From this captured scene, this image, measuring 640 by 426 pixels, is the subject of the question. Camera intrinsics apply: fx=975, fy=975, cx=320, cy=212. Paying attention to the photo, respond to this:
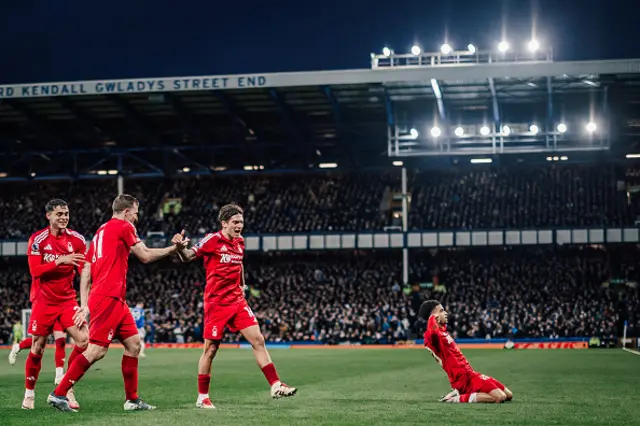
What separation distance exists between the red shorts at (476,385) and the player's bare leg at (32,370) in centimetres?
592

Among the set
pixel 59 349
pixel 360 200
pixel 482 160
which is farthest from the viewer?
pixel 360 200

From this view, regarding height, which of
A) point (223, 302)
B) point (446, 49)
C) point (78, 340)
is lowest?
point (78, 340)

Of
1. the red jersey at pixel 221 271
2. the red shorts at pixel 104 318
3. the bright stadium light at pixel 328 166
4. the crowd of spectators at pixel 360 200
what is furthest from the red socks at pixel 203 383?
the bright stadium light at pixel 328 166

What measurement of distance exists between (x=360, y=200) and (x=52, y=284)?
155 feet

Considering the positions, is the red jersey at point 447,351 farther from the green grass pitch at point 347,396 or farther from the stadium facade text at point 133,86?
the stadium facade text at point 133,86

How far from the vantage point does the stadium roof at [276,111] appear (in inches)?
1901

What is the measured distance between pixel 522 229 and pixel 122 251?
45.2 m

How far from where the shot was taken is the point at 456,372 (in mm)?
14234

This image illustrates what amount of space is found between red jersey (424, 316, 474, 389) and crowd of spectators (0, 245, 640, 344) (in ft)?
110

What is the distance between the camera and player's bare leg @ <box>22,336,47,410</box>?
12.5 m

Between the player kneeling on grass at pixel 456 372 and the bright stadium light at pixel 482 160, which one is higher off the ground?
the bright stadium light at pixel 482 160

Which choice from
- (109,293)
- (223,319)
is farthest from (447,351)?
(109,293)

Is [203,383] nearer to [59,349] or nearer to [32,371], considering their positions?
[32,371]

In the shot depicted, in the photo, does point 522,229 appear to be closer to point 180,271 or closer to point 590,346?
point 590,346
